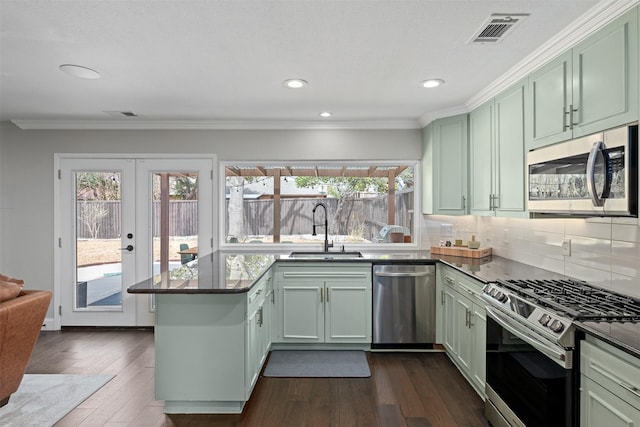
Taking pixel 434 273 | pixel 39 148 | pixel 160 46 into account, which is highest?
pixel 160 46

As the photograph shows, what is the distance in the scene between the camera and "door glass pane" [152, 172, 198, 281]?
4.46 m

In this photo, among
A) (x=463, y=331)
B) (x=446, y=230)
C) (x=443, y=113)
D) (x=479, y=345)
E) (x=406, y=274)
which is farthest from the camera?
(x=446, y=230)

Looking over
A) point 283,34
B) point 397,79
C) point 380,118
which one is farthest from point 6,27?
point 380,118

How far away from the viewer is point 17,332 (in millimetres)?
2482

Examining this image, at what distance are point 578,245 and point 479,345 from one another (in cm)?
95

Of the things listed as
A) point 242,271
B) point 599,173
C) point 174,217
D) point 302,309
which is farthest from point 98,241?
point 599,173

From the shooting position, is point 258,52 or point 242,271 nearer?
point 258,52

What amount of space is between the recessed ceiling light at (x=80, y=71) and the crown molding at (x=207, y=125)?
144cm

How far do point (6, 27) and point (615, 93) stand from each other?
3277mm

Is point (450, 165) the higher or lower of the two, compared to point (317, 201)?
higher

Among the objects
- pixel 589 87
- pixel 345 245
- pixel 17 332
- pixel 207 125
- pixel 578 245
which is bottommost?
pixel 17 332

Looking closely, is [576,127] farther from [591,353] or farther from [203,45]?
[203,45]

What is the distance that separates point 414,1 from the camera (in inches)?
74.6

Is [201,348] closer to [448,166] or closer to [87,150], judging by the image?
[448,166]
